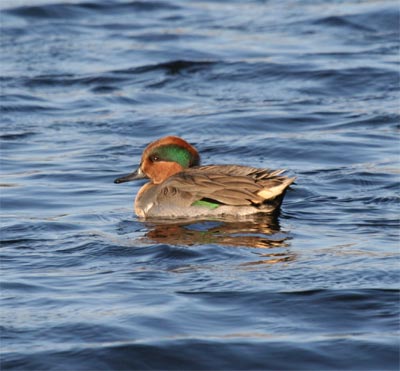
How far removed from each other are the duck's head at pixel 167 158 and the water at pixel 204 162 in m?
0.47

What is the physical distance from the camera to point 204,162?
12703mm

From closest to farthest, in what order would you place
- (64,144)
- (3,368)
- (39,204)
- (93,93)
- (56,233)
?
(3,368) → (56,233) → (39,204) → (64,144) → (93,93)

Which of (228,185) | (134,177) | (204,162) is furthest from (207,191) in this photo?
(204,162)

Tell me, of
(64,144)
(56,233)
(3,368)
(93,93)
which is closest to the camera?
(3,368)

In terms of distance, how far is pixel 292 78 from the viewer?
16.6 meters

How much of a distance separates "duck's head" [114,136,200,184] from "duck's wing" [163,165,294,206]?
1.32 feet

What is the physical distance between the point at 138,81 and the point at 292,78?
220 centimetres

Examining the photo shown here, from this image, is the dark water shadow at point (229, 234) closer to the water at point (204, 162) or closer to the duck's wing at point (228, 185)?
the water at point (204, 162)

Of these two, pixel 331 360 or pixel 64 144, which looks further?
pixel 64 144

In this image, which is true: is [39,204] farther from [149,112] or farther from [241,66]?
[241,66]

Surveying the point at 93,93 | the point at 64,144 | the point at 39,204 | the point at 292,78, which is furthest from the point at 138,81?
the point at 39,204

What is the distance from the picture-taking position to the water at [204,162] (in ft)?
22.9

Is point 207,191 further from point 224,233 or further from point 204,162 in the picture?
point 204,162

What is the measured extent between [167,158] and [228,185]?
0.94m
